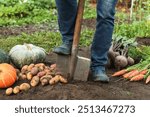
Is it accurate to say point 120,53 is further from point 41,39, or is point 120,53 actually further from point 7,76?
point 41,39

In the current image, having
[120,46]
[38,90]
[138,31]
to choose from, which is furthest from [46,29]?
[38,90]

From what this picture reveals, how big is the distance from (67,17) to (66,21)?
54mm

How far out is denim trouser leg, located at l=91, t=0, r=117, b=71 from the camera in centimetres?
480

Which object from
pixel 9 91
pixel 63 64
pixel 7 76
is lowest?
pixel 9 91

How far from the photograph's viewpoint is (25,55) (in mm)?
5527

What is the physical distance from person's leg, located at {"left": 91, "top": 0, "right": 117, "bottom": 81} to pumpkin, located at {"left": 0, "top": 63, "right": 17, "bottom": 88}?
842mm

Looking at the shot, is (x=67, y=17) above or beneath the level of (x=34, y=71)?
above

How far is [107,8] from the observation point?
4797 millimetres

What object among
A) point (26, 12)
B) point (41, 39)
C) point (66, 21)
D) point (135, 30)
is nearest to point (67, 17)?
point (66, 21)

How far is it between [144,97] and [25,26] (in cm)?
450

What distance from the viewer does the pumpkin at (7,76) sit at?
4.93 m

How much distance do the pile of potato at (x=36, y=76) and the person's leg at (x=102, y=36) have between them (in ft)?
1.42

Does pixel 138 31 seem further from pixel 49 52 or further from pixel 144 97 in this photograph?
pixel 144 97

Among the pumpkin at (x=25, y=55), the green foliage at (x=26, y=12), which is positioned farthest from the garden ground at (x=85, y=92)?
the green foliage at (x=26, y=12)
